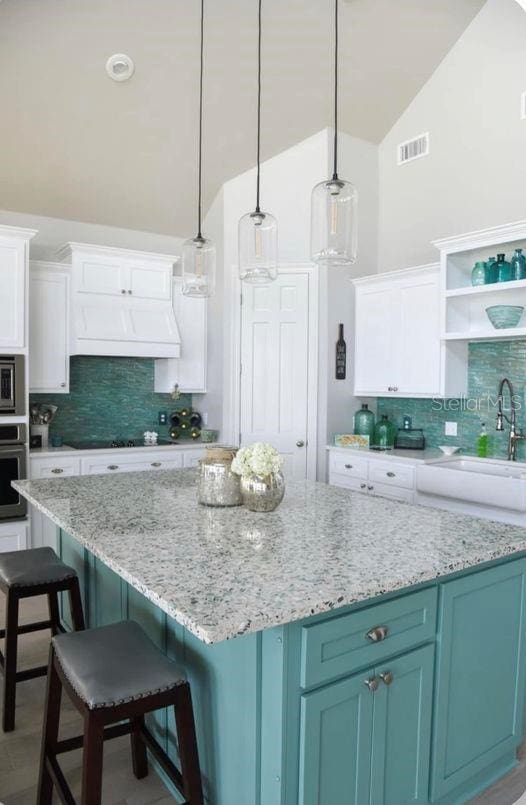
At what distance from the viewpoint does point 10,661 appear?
2.41m

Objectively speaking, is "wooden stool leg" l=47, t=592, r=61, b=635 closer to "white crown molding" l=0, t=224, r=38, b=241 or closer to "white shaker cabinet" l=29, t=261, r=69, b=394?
"white shaker cabinet" l=29, t=261, r=69, b=394

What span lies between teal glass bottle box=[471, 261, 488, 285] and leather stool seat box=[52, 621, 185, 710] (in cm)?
327

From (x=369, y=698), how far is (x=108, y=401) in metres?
4.27

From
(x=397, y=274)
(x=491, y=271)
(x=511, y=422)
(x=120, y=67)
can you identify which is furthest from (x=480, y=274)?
(x=120, y=67)

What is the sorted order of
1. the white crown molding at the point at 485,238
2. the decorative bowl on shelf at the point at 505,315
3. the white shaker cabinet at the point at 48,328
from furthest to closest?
the white shaker cabinet at the point at 48,328 → the decorative bowl on shelf at the point at 505,315 → the white crown molding at the point at 485,238

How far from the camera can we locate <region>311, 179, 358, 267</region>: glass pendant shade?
7.62ft

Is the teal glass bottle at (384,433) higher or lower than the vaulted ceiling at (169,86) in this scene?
lower

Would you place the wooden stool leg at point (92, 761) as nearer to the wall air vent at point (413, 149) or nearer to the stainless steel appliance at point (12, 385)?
the stainless steel appliance at point (12, 385)

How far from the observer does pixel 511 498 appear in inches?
138

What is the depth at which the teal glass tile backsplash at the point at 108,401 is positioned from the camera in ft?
17.0

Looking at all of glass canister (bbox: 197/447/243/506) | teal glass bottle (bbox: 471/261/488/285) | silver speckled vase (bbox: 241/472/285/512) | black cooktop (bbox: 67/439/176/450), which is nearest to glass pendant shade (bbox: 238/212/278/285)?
glass canister (bbox: 197/447/243/506)

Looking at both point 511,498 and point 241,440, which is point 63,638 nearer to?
point 511,498

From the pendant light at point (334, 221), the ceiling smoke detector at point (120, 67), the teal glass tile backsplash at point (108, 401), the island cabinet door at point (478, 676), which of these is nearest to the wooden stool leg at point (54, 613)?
the island cabinet door at point (478, 676)

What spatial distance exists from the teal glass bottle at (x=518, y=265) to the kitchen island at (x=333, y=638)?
215 cm
